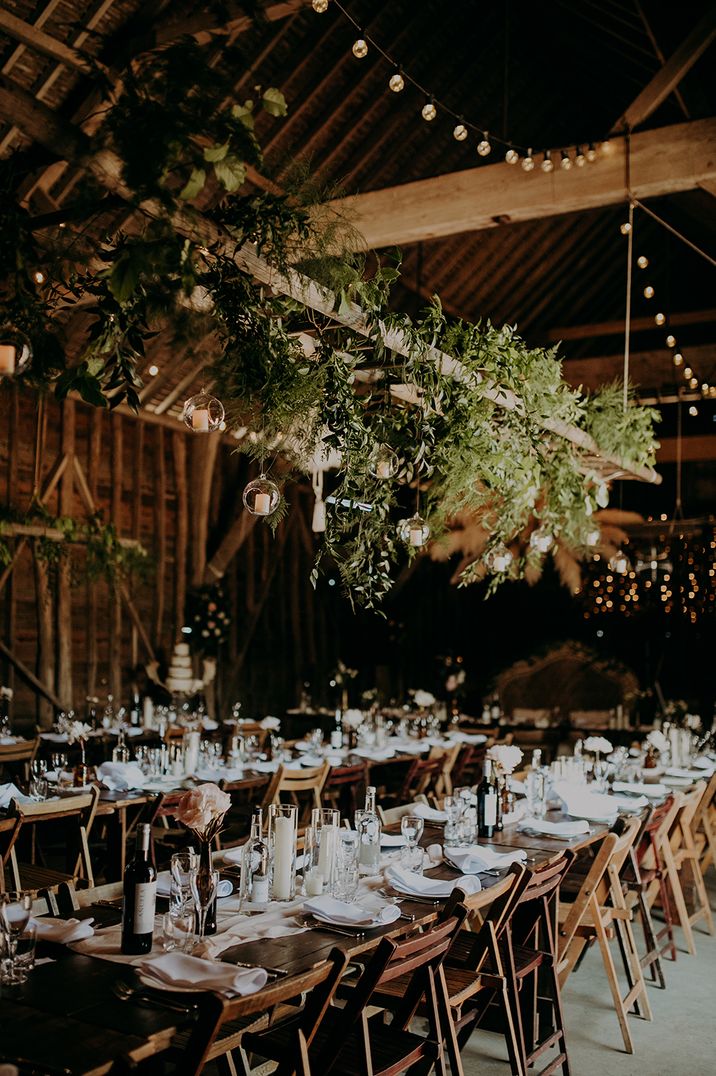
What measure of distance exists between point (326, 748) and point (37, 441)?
4056mm

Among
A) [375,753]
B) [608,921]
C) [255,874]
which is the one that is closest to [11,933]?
[255,874]

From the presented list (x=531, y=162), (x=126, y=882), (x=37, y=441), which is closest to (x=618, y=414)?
(x=531, y=162)

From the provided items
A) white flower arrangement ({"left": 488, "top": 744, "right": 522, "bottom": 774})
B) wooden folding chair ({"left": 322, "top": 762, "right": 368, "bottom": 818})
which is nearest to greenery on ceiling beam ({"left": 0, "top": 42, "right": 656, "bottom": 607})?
white flower arrangement ({"left": 488, "top": 744, "right": 522, "bottom": 774})

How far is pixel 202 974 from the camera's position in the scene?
2414mm

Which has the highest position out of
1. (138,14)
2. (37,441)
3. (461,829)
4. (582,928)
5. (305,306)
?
(138,14)

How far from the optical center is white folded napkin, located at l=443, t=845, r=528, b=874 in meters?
3.77

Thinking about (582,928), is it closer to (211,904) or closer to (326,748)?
(211,904)

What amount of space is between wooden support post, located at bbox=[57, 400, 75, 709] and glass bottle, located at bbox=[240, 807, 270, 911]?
7076mm

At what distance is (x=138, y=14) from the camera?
24.1 feet

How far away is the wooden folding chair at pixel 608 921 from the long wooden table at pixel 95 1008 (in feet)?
4.11

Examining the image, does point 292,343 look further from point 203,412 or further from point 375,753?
point 375,753

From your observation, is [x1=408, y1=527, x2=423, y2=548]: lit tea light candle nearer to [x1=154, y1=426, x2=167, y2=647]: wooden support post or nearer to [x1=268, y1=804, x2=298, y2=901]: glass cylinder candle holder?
[x1=268, y1=804, x2=298, y2=901]: glass cylinder candle holder

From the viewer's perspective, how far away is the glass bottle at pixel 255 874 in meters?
3.19

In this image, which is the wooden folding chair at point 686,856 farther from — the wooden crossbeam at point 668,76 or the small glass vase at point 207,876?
the wooden crossbeam at point 668,76
